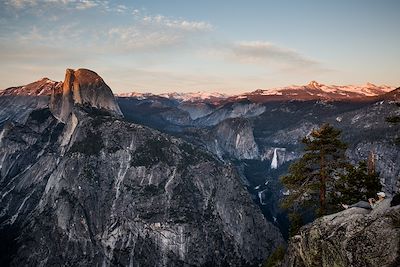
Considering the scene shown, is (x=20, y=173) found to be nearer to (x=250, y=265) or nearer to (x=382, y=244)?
(x=250, y=265)

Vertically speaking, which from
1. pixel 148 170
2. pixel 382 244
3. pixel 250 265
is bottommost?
pixel 250 265

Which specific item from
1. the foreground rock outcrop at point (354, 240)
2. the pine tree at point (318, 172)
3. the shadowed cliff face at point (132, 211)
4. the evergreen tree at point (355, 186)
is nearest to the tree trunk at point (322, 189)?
the pine tree at point (318, 172)

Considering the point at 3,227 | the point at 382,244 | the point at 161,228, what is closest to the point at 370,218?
the point at 382,244

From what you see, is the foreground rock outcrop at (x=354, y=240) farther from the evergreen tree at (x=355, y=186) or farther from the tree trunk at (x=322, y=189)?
the evergreen tree at (x=355, y=186)

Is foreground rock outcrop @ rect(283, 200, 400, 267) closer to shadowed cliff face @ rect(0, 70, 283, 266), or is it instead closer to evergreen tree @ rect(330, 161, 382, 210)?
evergreen tree @ rect(330, 161, 382, 210)

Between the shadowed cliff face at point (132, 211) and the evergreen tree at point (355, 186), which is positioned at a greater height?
the evergreen tree at point (355, 186)

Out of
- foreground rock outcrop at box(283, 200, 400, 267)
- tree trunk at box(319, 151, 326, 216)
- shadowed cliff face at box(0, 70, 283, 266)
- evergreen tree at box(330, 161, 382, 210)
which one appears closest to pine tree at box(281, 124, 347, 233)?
tree trunk at box(319, 151, 326, 216)
